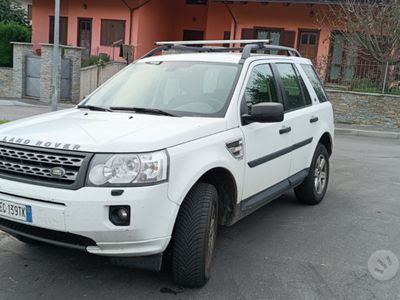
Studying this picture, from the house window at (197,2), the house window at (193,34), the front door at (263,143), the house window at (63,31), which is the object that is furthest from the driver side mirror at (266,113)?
the house window at (63,31)

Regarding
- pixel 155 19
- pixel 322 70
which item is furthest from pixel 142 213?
→ pixel 155 19

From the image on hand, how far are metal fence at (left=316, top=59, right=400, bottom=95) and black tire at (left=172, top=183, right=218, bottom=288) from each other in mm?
14532

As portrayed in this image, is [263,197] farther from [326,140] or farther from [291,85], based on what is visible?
[326,140]

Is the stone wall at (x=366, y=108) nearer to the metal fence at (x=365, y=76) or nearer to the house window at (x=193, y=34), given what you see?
the metal fence at (x=365, y=76)

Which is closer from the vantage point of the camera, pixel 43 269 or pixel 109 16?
pixel 43 269

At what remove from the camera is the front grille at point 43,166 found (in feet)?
11.0

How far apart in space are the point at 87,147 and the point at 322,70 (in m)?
16.0

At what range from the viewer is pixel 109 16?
2662 cm

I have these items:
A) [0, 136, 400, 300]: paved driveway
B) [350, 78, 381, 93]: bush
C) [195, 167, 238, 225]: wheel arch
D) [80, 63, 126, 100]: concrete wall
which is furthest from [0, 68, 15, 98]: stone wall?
[195, 167, 238, 225]: wheel arch

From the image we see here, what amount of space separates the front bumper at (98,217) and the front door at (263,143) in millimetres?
1242

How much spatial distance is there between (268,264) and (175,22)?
2572 cm

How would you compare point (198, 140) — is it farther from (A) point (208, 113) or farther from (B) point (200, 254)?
(B) point (200, 254)

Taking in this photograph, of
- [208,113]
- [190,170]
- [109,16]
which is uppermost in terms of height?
[109,16]

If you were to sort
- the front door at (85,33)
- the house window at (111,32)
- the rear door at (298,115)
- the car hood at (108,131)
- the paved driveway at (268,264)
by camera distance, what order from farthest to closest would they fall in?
the front door at (85,33)
the house window at (111,32)
the rear door at (298,115)
the paved driveway at (268,264)
the car hood at (108,131)
